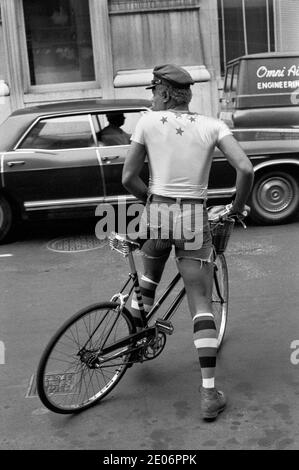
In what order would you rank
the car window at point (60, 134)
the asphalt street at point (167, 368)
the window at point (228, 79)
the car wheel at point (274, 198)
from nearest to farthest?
the asphalt street at point (167, 368) → the car window at point (60, 134) → the car wheel at point (274, 198) → the window at point (228, 79)

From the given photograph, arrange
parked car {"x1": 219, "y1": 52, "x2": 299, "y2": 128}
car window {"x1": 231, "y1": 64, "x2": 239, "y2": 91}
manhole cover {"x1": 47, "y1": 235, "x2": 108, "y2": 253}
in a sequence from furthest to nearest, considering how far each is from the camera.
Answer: car window {"x1": 231, "y1": 64, "x2": 239, "y2": 91} < parked car {"x1": 219, "y1": 52, "x2": 299, "y2": 128} < manhole cover {"x1": 47, "y1": 235, "x2": 108, "y2": 253}

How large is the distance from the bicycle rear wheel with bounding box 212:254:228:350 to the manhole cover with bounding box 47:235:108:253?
314cm

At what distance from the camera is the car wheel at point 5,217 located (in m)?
7.64

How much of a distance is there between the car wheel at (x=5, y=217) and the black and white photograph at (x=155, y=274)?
0.02m

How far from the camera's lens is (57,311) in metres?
5.38

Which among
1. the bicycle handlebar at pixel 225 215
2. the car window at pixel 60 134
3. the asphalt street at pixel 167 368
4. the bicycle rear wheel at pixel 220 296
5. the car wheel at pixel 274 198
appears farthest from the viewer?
the car wheel at pixel 274 198

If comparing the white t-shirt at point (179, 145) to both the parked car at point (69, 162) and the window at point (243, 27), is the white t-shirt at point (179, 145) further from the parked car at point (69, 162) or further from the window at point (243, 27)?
the window at point (243, 27)

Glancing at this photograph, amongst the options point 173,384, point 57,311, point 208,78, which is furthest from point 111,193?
point 208,78

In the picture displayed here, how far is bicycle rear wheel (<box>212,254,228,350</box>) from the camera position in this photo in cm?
433

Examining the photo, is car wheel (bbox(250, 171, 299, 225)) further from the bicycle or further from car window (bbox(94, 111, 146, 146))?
the bicycle

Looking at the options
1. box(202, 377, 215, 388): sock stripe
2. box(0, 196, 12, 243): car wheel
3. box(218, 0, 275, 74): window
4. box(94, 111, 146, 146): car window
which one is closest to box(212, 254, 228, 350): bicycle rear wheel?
box(202, 377, 215, 388): sock stripe

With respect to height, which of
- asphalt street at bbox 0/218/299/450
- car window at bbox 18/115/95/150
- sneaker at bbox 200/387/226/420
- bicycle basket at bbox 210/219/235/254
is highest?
car window at bbox 18/115/95/150

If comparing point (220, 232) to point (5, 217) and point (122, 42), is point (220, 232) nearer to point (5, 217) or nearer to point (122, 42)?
point (5, 217)

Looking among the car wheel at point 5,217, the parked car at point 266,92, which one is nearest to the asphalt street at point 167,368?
the car wheel at point 5,217
